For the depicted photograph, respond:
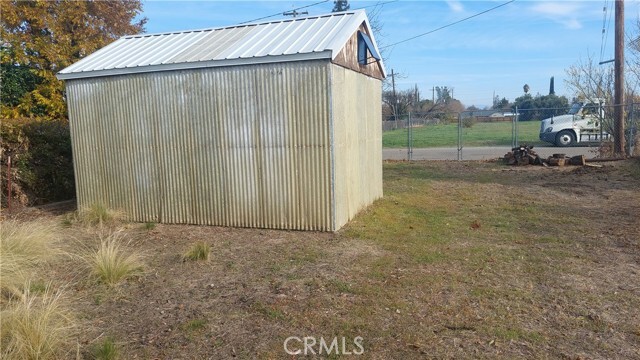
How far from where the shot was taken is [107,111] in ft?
26.9

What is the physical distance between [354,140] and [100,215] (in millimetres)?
4584

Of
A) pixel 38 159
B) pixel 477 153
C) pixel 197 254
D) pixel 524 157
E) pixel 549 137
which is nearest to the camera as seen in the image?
pixel 197 254

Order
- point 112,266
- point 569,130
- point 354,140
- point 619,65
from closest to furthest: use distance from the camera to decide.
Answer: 1. point 112,266
2. point 354,140
3. point 619,65
4. point 569,130

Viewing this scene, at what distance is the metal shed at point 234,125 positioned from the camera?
6.93 m

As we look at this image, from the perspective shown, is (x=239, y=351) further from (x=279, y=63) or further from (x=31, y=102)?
(x=31, y=102)

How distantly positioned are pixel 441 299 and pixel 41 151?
9.10 metres

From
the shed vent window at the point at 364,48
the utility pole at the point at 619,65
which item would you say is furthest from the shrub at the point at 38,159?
the utility pole at the point at 619,65

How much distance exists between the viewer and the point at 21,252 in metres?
5.54

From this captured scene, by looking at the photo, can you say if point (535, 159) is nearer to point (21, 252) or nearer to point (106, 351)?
point (21, 252)

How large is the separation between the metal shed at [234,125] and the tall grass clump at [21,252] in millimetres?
2069

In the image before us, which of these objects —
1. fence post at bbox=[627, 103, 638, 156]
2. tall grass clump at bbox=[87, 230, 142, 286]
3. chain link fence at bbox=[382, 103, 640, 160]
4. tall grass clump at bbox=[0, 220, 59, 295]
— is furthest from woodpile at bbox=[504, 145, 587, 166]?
tall grass clump at bbox=[0, 220, 59, 295]

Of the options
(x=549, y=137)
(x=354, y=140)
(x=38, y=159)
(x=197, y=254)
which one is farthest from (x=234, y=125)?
(x=549, y=137)

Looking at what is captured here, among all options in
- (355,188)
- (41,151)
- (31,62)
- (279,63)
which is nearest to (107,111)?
(41,151)

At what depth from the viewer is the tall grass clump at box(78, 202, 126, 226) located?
8024 millimetres
